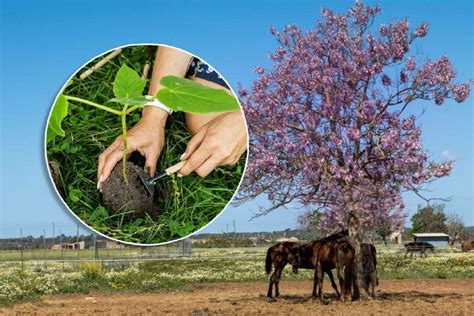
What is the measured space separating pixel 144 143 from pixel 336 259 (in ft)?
38.8

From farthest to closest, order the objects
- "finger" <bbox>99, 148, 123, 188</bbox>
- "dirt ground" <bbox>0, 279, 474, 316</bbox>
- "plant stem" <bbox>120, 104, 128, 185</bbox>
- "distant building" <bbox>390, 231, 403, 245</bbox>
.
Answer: "distant building" <bbox>390, 231, 403, 245</bbox>
"dirt ground" <bbox>0, 279, 474, 316</bbox>
"finger" <bbox>99, 148, 123, 188</bbox>
"plant stem" <bbox>120, 104, 128, 185</bbox>

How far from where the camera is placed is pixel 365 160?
61.2ft

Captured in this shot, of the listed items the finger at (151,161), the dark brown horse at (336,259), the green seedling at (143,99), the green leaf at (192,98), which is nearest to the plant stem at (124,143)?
the green seedling at (143,99)

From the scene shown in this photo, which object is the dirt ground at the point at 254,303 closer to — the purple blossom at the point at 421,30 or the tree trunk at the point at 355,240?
the tree trunk at the point at 355,240

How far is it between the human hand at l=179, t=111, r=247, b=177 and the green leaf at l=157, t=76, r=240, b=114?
1.34 metres

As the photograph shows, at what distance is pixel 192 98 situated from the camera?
226 inches

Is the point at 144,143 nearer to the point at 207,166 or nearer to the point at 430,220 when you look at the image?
the point at 207,166

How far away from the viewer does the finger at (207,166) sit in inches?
285

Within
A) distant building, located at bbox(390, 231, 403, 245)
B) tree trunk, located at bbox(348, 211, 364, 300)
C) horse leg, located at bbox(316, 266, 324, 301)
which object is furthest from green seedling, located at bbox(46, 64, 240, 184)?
distant building, located at bbox(390, 231, 403, 245)

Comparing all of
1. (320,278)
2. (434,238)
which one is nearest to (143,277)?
(320,278)

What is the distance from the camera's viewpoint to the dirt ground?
1659cm

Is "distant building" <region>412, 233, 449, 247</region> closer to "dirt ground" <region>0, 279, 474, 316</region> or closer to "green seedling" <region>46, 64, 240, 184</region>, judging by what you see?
"dirt ground" <region>0, 279, 474, 316</region>

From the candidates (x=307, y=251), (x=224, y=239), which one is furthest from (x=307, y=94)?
(x=224, y=239)

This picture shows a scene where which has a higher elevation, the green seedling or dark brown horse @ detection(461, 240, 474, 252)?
the green seedling
